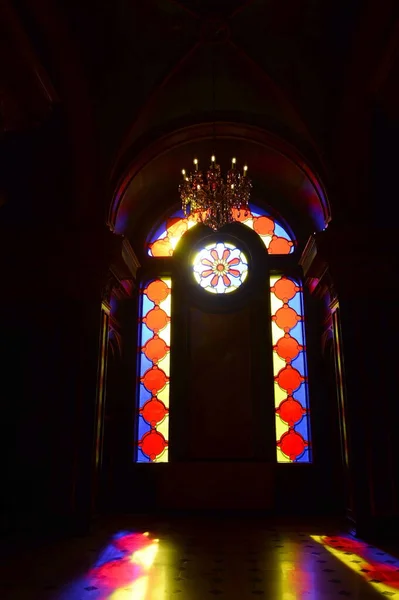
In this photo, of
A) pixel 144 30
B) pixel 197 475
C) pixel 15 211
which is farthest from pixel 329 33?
pixel 197 475

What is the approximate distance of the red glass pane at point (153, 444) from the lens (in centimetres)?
685

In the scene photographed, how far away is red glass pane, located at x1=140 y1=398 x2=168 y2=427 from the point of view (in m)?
6.99

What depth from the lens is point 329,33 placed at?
5.45 meters

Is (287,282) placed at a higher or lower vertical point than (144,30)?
lower

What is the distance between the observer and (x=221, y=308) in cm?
739

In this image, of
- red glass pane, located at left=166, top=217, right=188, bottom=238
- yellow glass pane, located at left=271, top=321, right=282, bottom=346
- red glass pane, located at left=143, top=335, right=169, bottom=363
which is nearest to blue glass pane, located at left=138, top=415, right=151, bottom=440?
red glass pane, located at left=143, top=335, right=169, bottom=363

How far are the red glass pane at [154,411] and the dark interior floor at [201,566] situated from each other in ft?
5.71

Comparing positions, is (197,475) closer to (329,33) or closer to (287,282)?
(287,282)

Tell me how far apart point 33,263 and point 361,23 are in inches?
183

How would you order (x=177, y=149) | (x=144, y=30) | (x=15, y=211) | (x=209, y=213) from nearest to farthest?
(x=209, y=213) → (x=144, y=30) → (x=15, y=211) → (x=177, y=149)

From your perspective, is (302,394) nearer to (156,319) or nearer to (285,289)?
(285,289)

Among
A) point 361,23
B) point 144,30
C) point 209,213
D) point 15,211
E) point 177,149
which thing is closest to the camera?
point 361,23

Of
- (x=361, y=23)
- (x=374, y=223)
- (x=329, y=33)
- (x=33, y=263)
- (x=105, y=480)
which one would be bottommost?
(x=105, y=480)

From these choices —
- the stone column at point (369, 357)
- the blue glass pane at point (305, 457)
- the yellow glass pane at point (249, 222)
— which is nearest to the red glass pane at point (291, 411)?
the blue glass pane at point (305, 457)
